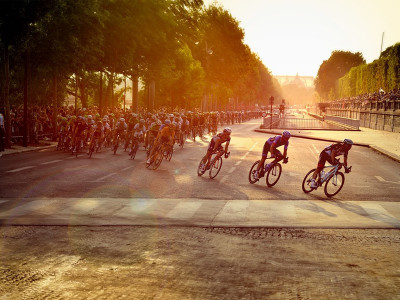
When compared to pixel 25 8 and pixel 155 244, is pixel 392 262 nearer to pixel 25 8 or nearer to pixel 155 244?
pixel 155 244

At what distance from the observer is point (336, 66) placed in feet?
508

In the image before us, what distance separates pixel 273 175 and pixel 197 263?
8.26 meters

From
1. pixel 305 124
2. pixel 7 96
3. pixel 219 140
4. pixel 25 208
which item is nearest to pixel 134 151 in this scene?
pixel 219 140

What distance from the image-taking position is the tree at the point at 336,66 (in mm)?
149500

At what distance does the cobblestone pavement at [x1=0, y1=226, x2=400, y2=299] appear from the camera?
6.09m

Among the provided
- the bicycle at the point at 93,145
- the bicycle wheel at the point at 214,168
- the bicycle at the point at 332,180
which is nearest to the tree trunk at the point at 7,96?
the bicycle at the point at 93,145

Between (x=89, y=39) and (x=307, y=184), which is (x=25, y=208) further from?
(x=89, y=39)

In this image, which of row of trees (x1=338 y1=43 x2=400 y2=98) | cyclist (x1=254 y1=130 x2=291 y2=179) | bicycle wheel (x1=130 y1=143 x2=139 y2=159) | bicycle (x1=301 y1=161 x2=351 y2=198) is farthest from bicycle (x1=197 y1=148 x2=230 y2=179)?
row of trees (x1=338 y1=43 x2=400 y2=98)

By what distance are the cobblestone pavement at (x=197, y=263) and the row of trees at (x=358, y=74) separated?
54542 mm

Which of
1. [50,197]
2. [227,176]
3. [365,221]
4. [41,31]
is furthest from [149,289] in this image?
[41,31]

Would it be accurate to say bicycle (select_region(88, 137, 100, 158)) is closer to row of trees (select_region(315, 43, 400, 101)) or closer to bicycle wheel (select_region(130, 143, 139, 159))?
bicycle wheel (select_region(130, 143, 139, 159))

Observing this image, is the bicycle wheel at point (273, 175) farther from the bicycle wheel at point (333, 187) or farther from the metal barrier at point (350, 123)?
the metal barrier at point (350, 123)

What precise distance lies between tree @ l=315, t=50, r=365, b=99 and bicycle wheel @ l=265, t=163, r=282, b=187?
137 meters

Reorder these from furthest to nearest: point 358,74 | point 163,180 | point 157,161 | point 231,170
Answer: point 358,74
point 231,170
point 157,161
point 163,180
